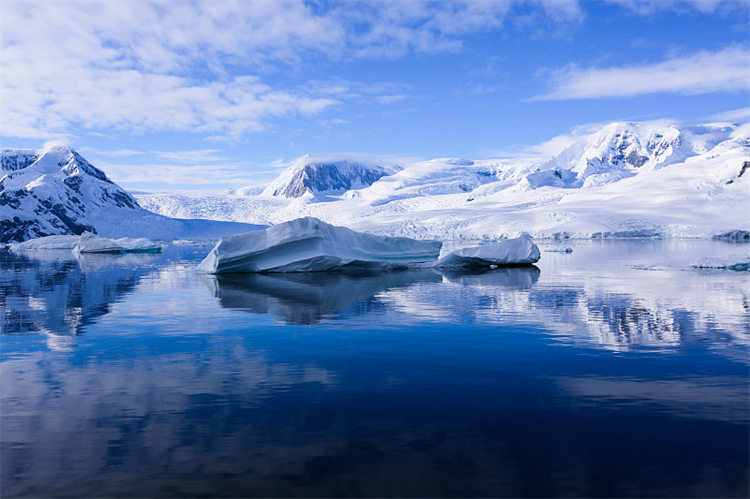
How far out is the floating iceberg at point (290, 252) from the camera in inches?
861

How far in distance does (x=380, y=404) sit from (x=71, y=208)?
12558 centimetres

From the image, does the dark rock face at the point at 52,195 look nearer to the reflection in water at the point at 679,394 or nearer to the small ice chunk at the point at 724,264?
the small ice chunk at the point at 724,264

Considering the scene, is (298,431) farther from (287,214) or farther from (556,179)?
(556,179)

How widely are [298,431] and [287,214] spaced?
6054 inches

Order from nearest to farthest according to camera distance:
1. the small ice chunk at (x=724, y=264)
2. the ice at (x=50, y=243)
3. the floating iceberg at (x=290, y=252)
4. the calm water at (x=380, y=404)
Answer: the calm water at (x=380, y=404) → the small ice chunk at (x=724, y=264) → the floating iceberg at (x=290, y=252) → the ice at (x=50, y=243)

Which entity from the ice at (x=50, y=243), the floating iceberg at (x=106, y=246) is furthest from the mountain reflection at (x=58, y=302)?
the ice at (x=50, y=243)

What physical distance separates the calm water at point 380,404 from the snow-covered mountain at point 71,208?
105 m

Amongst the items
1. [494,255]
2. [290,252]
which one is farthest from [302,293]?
[494,255]

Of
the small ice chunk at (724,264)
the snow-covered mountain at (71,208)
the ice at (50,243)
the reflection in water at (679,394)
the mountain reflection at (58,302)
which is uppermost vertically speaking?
the snow-covered mountain at (71,208)

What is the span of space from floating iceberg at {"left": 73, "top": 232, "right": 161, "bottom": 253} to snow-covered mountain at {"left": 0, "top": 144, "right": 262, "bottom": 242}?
55.8m

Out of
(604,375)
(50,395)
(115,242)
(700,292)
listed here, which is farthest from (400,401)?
(115,242)

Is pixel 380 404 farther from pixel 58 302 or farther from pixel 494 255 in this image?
pixel 494 255

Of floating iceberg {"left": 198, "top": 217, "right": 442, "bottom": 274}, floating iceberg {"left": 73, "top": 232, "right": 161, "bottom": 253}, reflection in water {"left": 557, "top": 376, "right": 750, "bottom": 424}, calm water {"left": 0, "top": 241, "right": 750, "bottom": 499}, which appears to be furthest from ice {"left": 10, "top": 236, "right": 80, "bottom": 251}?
reflection in water {"left": 557, "top": 376, "right": 750, "bottom": 424}

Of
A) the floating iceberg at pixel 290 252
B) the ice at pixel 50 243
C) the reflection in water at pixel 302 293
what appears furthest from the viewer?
the ice at pixel 50 243
